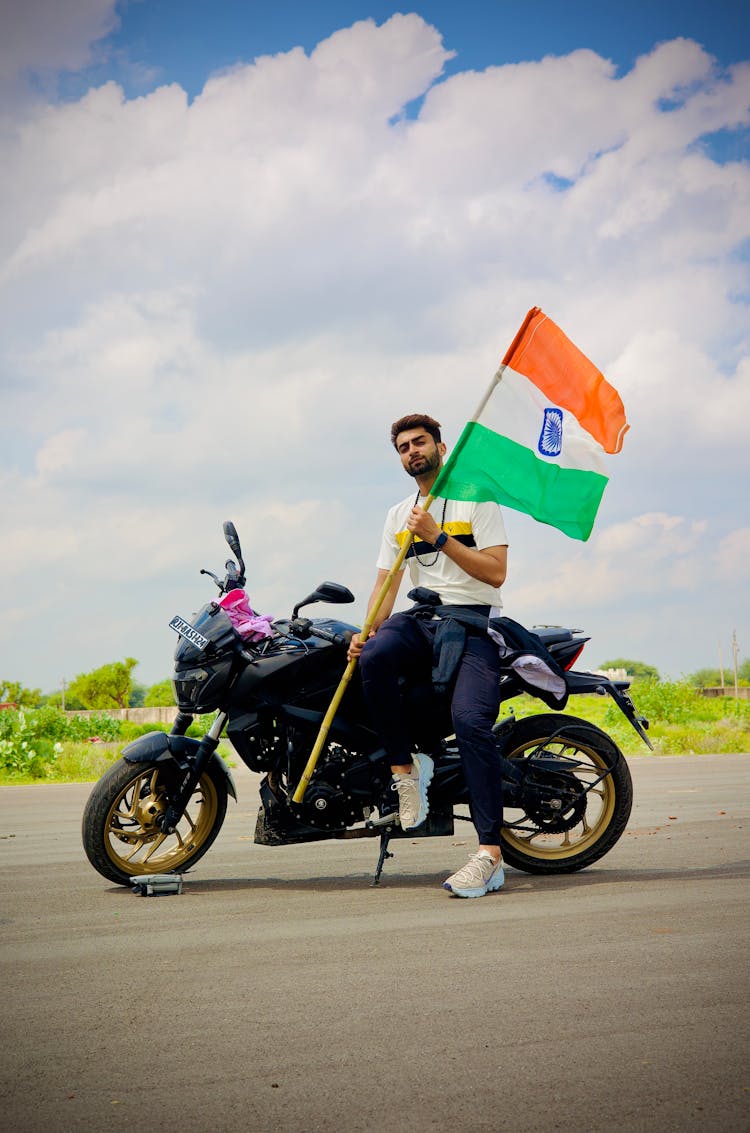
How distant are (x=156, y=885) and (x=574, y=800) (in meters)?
2.22

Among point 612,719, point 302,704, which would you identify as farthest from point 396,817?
point 612,719

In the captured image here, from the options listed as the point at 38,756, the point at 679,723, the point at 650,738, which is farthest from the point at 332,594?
the point at 679,723

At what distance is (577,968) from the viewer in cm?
421

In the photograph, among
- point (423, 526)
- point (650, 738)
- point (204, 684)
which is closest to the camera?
point (423, 526)

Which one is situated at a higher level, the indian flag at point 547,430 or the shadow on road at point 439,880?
the indian flag at point 547,430

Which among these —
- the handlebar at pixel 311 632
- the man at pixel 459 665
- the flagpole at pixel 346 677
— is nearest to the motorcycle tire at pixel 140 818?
the flagpole at pixel 346 677

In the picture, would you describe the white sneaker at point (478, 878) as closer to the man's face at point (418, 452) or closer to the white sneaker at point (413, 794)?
the white sneaker at point (413, 794)

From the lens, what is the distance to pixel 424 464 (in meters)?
6.52

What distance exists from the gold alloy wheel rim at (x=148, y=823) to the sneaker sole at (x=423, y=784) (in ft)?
3.76

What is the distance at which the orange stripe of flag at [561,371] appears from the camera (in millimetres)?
6609

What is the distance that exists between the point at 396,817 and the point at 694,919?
1.63 m

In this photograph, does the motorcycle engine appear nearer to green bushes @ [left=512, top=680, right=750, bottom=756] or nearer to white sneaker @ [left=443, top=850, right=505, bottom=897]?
white sneaker @ [left=443, top=850, right=505, bottom=897]

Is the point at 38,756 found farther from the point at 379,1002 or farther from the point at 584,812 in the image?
the point at 379,1002

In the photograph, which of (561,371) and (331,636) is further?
(561,371)
